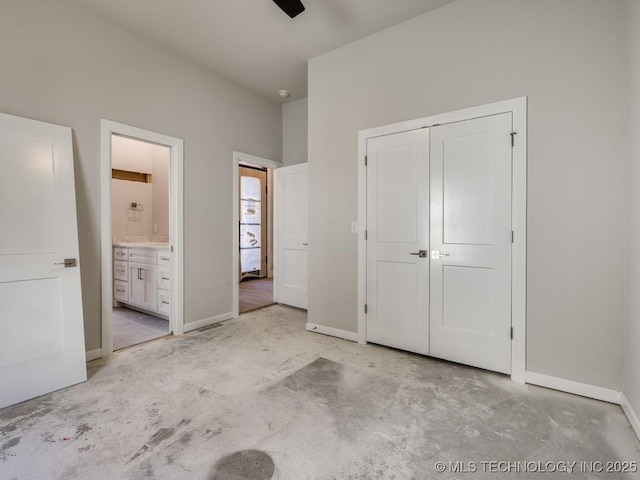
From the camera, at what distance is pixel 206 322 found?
12.0ft

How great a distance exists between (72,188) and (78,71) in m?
1.06

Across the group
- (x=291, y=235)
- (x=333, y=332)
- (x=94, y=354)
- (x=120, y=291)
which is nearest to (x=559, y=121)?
(x=333, y=332)

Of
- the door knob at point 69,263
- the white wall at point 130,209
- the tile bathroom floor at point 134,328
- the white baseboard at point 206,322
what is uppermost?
the white wall at point 130,209

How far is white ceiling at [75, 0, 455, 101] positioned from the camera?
8.56ft

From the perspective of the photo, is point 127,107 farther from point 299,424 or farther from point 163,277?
point 299,424

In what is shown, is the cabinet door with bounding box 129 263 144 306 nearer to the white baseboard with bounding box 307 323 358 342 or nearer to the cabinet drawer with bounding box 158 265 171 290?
the cabinet drawer with bounding box 158 265 171 290

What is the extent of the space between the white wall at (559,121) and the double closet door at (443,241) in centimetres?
21

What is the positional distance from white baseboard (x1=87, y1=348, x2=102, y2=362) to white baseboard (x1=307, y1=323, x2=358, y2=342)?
2.05 meters

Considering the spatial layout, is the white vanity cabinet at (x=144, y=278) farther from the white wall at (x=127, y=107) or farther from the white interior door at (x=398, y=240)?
the white interior door at (x=398, y=240)

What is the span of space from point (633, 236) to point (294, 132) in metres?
4.00

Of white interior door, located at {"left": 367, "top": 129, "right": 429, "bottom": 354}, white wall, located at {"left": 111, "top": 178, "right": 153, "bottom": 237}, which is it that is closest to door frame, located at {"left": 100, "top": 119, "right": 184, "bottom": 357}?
white interior door, located at {"left": 367, "top": 129, "right": 429, "bottom": 354}

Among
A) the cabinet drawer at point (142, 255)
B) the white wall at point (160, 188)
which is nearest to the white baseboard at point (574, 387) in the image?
the cabinet drawer at point (142, 255)

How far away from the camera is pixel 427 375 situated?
7.97ft

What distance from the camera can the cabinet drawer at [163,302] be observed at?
3634mm
